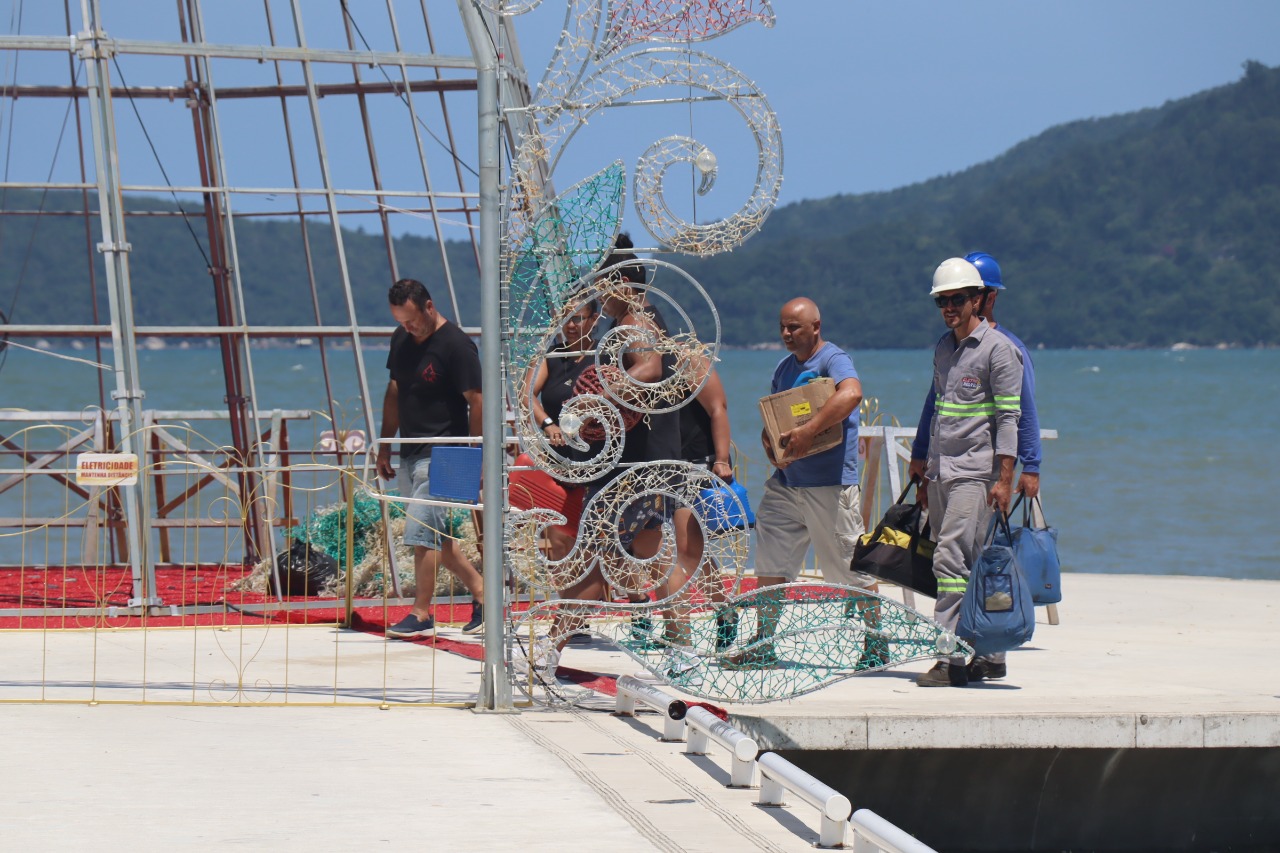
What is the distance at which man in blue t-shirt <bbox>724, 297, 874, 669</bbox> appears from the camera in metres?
7.80

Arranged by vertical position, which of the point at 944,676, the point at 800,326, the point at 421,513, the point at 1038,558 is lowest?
the point at 944,676

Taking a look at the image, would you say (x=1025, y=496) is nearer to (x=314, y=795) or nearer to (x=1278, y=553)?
(x=314, y=795)

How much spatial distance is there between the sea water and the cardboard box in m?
2.56

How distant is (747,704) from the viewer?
6734 mm

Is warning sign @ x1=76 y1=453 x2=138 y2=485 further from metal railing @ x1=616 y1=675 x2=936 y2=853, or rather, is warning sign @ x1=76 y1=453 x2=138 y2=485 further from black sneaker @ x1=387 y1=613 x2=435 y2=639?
metal railing @ x1=616 y1=675 x2=936 y2=853

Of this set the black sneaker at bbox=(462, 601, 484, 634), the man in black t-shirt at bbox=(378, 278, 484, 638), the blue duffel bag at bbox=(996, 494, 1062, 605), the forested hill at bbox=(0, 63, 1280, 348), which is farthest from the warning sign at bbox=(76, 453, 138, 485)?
the forested hill at bbox=(0, 63, 1280, 348)

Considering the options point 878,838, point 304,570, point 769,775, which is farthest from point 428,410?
point 878,838

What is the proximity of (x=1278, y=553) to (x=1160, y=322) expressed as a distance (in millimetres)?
96897

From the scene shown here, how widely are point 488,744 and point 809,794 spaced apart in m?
1.56

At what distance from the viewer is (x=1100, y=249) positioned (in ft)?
378

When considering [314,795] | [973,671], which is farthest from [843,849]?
[973,671]

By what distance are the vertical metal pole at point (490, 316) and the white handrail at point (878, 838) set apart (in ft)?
7.55

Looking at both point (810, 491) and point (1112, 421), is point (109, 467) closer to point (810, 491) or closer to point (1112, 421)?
point (810, 491)

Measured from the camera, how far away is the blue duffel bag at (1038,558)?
7.73 metres
